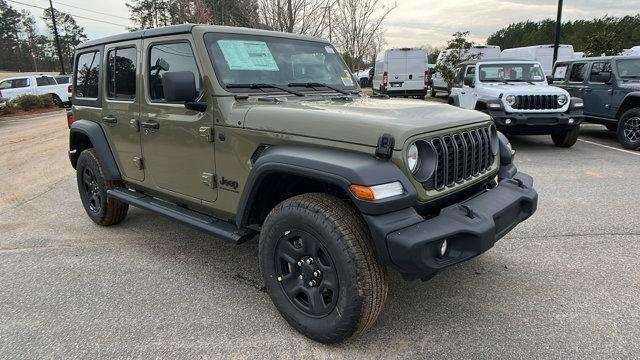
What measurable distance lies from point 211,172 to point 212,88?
0.61 m

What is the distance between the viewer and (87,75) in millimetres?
4762

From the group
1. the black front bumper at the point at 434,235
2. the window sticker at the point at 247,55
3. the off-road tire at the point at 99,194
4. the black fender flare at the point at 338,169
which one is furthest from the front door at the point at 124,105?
the black front bumper at the point at 434,235

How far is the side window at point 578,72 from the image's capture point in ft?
33.9

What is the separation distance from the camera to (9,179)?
7.43 meters

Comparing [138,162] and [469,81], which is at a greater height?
[469,81]

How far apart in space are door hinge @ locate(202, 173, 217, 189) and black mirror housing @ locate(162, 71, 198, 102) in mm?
579

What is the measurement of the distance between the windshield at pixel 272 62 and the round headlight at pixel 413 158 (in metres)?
1.38

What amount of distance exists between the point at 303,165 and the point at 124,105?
2368mm

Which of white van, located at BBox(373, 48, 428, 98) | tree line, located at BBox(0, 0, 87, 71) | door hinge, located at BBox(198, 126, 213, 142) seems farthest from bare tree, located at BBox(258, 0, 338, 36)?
tree line, located at BBox(0, 0, 87, 71)

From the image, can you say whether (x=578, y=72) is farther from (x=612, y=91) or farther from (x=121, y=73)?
(x=121, y=73)

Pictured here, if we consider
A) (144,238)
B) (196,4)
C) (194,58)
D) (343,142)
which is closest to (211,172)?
(194,58)

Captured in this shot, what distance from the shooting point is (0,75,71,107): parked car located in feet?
74.0

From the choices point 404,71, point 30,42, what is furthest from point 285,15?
point 30,42

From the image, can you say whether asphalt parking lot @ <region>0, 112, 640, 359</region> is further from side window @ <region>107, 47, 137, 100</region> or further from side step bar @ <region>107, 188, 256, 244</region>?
side window @ <region>107, 47, 137, 100</region>
